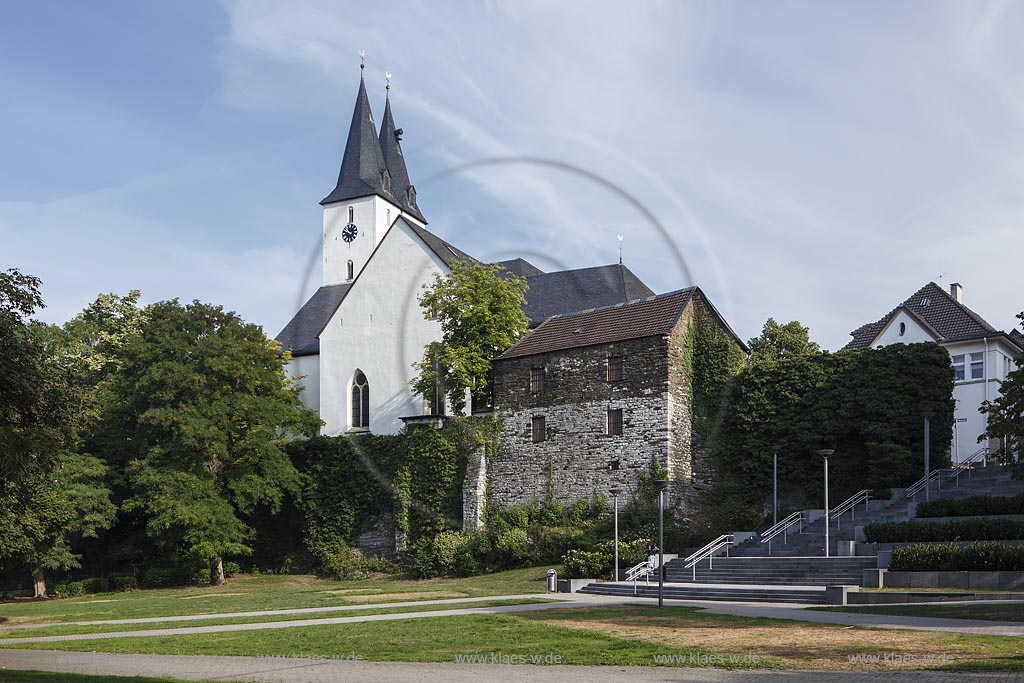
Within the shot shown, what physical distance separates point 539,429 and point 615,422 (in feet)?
12.3

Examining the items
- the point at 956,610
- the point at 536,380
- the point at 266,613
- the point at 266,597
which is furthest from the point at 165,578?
the point at 956,610

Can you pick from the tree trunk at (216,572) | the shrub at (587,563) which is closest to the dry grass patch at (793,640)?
the shrub at (587,563)

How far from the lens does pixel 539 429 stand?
45.3 m

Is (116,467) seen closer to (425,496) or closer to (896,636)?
(425,496)

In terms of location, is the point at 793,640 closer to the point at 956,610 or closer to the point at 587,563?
the point at 956,610

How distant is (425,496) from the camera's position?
4709cm

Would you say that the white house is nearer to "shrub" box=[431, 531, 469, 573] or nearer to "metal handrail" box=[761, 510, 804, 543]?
"metal handrail" box=[761, 510, 804, 543]

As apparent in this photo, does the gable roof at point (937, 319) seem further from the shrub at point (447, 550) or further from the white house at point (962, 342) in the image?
the shrub at point (447, 550)

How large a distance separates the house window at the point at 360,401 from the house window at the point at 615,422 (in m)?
20.7

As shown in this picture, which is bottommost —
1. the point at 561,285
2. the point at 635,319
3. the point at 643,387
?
the point at 643,387

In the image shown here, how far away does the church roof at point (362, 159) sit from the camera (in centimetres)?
7919

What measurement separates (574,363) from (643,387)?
3.60 meters

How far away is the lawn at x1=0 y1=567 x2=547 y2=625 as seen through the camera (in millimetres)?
28844

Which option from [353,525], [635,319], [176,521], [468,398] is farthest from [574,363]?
[176,521]
